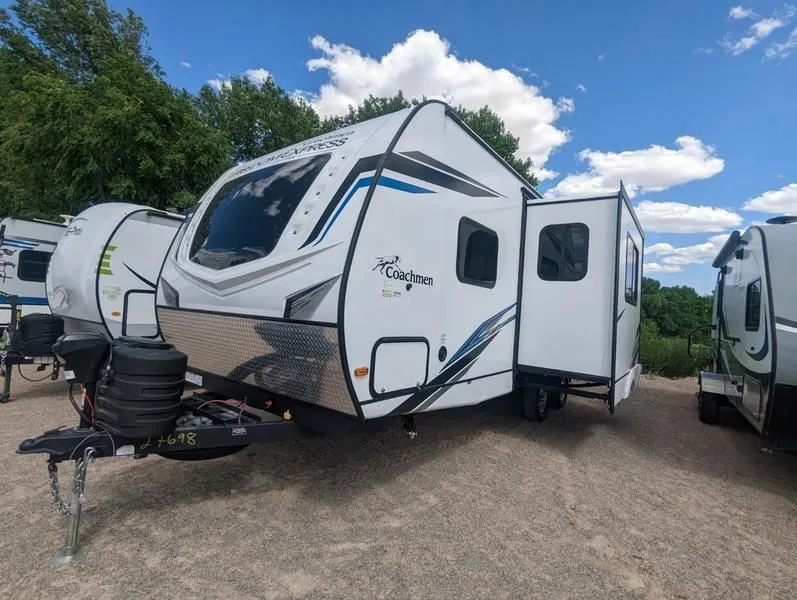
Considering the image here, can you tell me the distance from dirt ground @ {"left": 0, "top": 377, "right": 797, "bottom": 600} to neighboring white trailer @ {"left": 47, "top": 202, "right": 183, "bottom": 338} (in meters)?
1.51

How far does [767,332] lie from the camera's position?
4324 mm

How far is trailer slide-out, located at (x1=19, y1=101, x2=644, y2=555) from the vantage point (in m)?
2.90

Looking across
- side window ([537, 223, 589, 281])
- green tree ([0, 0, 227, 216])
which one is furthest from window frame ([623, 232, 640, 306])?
green tree ([0, 0, 227, 216])

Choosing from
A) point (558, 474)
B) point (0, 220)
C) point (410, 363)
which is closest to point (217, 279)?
point (410, 363)

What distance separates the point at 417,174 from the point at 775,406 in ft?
12.8

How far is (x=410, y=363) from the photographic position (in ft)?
11.2

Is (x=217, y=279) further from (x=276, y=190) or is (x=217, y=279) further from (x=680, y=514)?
(x=680, y=514)

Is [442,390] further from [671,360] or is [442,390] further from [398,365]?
[671,360]

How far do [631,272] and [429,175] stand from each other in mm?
3628

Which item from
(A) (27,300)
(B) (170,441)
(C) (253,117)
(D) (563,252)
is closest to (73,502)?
(B) (170,441)

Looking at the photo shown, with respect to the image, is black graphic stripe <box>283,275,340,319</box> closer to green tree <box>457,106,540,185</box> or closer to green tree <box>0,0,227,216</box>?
green tree <box>0,0,227,216</box>

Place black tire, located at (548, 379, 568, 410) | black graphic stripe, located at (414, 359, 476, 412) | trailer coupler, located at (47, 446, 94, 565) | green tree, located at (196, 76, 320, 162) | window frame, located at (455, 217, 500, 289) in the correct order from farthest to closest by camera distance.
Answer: green tree, located at (196, 76, 320, 162), black tire, located at (548, 379, 568, 410), window frame, located at (455, 217, 500, 289), black graphic stripe, located at (414, 359, 476, 412), trailer coupler, located at (47, 446, 94, 565)

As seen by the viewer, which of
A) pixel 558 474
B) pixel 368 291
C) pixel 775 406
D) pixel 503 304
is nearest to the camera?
pixel 368 291

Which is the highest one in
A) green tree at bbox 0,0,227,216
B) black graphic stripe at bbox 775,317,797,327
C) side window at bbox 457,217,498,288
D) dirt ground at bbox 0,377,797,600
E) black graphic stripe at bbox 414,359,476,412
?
green tree at bbox 0,0,227,216
